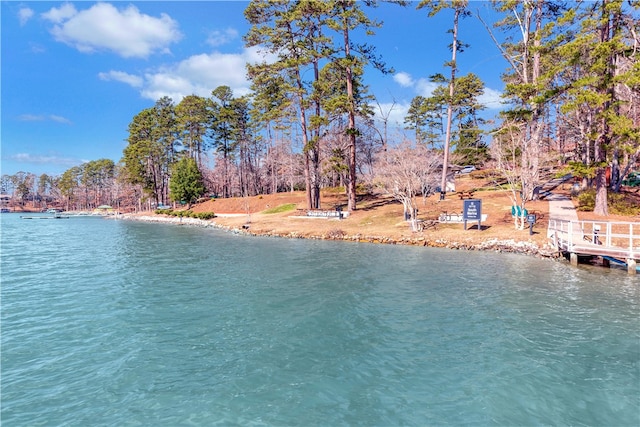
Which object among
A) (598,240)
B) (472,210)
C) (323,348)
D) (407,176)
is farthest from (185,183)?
(323,348)

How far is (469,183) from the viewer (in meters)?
46.8

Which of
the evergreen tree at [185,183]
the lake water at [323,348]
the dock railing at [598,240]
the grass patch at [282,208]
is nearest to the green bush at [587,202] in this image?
the dock railing at [598,240]

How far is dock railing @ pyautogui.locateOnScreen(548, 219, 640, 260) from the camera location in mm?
14859

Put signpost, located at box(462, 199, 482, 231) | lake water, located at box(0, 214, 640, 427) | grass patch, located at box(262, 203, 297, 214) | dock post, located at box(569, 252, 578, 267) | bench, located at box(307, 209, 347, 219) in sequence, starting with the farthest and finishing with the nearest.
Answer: grass patch, located at box(262, 203, 297, 214), bench, located at box(307, 209, 347, 219), signpost, located at box(462, 199, 482, 231), dock post, located at box(569, 252, 578, 267), lake water, located at box(0, 214, 640, 427)

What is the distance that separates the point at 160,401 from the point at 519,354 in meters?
7.53

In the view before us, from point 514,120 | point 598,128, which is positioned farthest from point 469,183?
point 598,128

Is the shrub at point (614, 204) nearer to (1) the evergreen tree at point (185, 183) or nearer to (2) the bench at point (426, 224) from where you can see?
(2) the bench at point (426, 224)

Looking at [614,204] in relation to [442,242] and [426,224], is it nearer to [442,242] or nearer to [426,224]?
[426,224]

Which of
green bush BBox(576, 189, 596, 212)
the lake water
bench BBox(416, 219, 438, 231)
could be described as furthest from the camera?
bench BBox(416, 219, 438, 231)

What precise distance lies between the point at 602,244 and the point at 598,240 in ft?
2.11

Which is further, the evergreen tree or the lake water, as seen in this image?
the evergreen tree

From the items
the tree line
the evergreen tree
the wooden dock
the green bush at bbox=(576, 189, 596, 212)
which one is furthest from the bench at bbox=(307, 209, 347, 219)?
the evergreen tree

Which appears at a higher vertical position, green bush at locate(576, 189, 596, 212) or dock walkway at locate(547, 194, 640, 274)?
green bush at locate(576, 189, 596, 212)

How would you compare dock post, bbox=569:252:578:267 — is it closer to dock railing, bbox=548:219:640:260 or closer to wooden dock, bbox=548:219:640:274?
wooden dock, bbox=548:219:640:274
